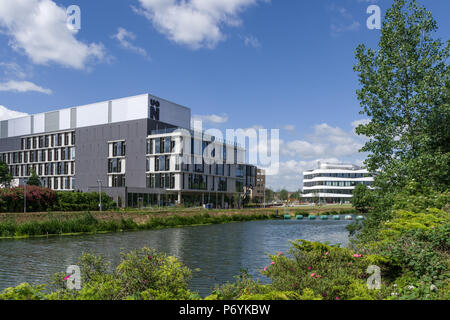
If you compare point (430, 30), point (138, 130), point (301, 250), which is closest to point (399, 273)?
point (301, 250)

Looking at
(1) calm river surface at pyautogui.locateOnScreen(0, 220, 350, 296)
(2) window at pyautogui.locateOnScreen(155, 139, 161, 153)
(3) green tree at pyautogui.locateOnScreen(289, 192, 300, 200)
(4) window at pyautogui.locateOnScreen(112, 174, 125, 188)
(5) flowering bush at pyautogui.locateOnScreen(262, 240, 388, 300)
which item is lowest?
(3) green tree at pyautogui.locateOnScreen(289, 192, 300, 200)

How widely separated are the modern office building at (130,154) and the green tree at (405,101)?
192 feet

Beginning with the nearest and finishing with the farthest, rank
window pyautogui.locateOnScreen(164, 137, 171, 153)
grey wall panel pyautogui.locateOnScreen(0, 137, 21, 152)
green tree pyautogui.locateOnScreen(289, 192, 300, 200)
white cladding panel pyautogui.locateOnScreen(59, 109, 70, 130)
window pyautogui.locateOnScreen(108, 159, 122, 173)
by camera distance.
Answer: window pyautogui.locateOnScreen(164, 137, 171, 153) → window pyautogui.locateOnScreen(108, 159, 122, 173) → white cladding panel pyautogui.locateOnScreen(59, 109, 70, 130) → grey wall panel pyautogui.locateOnScreen(0, 137, 21, 152) → green tree pyautogui.locateOnScreen(289, 192, 300, 200)

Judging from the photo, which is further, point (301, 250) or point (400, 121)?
point (400, 121)

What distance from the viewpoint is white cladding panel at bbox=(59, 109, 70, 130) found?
90.2 metres

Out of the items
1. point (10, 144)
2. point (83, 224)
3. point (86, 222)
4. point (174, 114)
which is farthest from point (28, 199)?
point (10, 144)

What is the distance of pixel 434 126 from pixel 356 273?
11623 millimetres

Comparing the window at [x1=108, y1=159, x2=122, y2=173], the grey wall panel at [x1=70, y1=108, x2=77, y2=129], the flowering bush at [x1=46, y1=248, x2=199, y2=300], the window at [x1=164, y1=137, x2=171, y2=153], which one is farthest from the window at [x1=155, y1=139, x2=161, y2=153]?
the flowering bush at [x1=46, y1=248, x2=199, y2=300]

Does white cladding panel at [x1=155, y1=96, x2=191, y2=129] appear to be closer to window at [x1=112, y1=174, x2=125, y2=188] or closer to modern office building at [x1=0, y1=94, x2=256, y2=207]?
modern office building at [x1=0, y1=94, x2=256, y2=207]

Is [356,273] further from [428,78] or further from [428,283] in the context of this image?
[428,78]

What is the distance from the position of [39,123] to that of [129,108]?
3020cm

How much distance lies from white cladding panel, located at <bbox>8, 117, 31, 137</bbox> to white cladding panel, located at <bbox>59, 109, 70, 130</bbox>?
1179 centimetres

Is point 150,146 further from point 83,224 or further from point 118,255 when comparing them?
point 118,255

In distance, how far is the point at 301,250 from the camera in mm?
9562
